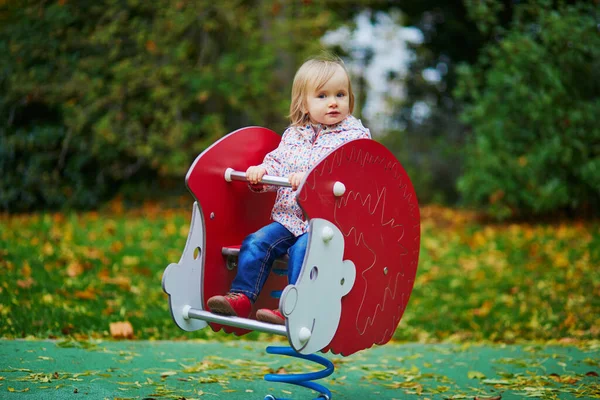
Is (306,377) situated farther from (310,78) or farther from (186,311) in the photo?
(310,78)

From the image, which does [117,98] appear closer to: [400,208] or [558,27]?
[558,27]

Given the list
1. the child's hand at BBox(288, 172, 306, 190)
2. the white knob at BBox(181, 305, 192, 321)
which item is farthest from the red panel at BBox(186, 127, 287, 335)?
the child's hand at BBox(288, 172, 306, 190)

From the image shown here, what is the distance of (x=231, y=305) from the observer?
303 centimetres

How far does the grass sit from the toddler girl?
1972mm

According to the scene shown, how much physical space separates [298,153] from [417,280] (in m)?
4.11

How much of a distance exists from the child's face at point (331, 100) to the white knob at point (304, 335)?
1006mm

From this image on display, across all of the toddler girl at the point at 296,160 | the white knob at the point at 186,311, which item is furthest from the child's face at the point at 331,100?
the white knob at the point at 186,311

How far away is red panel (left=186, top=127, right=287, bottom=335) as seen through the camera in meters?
3.28

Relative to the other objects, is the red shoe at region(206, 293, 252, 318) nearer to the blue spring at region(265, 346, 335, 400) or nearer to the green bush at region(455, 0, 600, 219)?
the blue spring at region(265, 346, 335, 400)

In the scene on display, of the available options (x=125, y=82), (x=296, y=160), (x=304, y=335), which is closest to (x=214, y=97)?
(x=125, y=82)

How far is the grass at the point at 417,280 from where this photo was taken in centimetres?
511

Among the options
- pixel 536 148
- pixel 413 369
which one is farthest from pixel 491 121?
pixel 413 369

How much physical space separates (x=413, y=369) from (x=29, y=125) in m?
7.38

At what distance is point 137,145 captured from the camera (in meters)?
9.85
